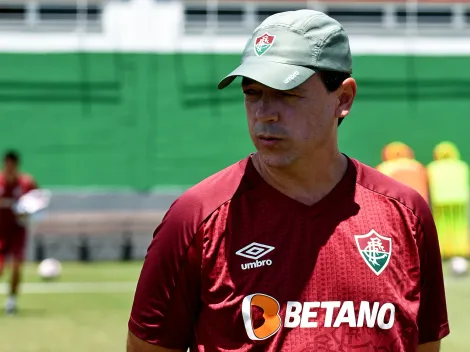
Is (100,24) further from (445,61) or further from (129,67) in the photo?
(445,61)

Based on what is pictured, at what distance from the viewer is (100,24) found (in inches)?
1037

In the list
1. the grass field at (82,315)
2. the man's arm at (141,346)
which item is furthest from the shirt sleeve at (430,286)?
the grass field at (82,315)

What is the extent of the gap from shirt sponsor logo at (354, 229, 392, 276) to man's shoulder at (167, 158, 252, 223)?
0.41m

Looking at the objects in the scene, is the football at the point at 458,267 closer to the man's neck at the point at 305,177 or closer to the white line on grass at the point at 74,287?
the white line on grass at the point at 74,287

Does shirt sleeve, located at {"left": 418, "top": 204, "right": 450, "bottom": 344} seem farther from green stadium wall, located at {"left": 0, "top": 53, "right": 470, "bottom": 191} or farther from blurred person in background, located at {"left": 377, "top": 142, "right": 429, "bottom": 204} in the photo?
green stadium wall, located at {"left": 0, "top": 53, "right": 470, "bottom": 191}

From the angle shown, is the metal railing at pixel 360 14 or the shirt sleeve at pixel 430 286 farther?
the metal railing at pixel 360 14

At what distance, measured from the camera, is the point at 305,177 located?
3418 mm

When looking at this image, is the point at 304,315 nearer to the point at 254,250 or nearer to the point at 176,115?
the point at 254,250

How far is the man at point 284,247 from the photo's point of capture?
10.6ft

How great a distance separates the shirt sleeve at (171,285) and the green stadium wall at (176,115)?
73.7ft

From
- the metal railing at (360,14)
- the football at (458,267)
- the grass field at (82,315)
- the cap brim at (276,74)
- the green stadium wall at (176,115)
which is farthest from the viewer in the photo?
the metal railing at (360,14)

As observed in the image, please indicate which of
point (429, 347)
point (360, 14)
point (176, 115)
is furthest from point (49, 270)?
point (429, 347)

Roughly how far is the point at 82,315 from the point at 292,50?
36.7 ft

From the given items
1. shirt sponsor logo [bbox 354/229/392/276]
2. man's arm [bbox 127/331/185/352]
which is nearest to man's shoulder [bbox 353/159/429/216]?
shirt sponsor logo [bbox 354/229/392/276]
